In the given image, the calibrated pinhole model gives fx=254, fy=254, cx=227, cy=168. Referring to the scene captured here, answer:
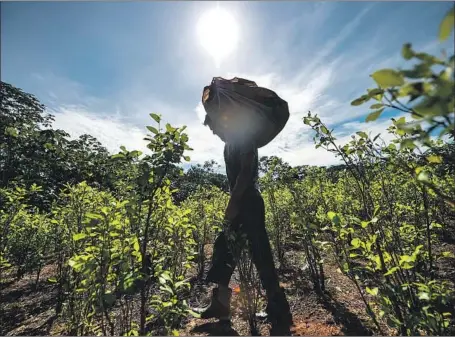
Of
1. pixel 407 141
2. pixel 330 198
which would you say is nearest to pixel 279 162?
pixel 330 198

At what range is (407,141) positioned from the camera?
82cm

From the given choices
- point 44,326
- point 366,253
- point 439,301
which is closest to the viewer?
point 439,301

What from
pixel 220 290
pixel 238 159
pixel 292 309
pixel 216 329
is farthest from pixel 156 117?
pixel 292 309

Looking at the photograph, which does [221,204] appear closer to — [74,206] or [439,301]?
[74,206]

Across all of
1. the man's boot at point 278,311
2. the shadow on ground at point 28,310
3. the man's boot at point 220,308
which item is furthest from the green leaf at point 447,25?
the shadow on ground at point 28,310

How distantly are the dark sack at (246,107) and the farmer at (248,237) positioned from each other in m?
0.10

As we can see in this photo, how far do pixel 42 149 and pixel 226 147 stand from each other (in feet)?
64.7

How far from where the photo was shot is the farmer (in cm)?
293

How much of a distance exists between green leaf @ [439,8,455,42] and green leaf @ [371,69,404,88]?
0.40 feet

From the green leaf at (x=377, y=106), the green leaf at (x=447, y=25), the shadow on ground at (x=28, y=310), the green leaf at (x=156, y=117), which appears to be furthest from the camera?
the shadow on ground at (x=28, y=310)

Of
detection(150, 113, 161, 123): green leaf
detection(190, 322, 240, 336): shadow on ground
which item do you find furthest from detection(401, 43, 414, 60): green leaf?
detection(190, 322, 240, 336): shadow on ground

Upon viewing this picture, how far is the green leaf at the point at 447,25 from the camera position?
596mm

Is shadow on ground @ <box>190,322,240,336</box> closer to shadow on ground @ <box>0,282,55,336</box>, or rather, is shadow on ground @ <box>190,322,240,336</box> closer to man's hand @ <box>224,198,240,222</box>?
man's hand @ <box>224,198,240,222</box>

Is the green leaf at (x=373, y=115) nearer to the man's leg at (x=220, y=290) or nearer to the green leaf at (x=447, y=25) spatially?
the green leaf at (x=447, y=25)
